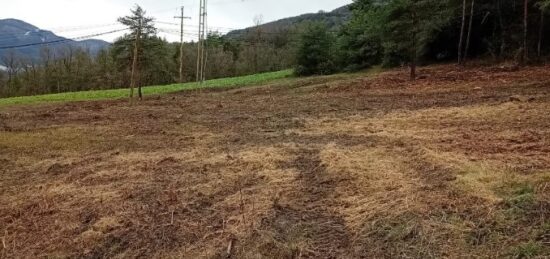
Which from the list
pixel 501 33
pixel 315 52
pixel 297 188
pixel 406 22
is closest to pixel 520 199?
pixel 297 188

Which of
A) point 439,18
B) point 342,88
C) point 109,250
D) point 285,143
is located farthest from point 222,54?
point 109,250

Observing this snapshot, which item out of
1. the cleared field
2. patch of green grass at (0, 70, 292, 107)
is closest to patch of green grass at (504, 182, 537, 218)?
the cleared field

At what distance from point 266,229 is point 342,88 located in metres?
17.4

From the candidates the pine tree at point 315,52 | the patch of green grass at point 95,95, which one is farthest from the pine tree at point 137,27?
the pine tree at point 315,52

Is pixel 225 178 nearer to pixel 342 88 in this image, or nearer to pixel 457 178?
pixel 457 178

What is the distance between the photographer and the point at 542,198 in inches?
179

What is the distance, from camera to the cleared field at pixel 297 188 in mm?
4441

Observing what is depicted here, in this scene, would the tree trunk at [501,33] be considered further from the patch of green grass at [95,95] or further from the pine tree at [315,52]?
the patch of green grass at [95,95]

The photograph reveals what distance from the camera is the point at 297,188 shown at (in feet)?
20.1

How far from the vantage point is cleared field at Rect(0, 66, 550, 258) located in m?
4.44

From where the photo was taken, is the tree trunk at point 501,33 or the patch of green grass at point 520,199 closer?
the patch of green grass at point 520,199

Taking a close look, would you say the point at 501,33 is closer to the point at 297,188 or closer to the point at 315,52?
the point at 315,52

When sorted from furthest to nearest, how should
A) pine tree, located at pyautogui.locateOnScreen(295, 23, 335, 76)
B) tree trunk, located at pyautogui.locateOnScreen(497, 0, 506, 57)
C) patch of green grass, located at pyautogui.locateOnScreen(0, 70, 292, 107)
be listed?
pine tree, located at pyautogui.locateOnScreen(295, 23, 335, 76) → patch of green grass, located at pyautogui.locateOnScreen(0, 70, 292, 107) → tree trunk, located at pyautogui.locateOnScreen(497, 0, 506, 57)

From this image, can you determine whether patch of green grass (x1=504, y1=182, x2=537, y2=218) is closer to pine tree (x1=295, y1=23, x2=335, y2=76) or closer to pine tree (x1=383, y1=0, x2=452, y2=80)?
pine tree (x1=383, y1=0, x2=452, y2=80)
